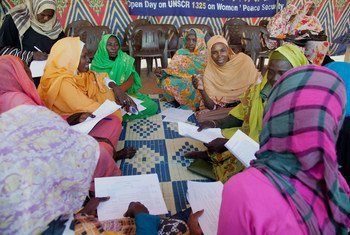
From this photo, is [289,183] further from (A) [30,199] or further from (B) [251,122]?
(B) [251,122]

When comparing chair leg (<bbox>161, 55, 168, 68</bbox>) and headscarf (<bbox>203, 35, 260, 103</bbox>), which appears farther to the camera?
chair leg (<bbox>161, 55, 168, 68</bbox>)

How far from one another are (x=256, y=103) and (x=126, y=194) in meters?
1.11

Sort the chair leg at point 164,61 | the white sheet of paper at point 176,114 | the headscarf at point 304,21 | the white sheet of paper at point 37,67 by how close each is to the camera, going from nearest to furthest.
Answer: the white sheet of paper at point 37,67, the white sheet of paper at point 176,114, the headscarf at point 304,21, the chair leg at point 164,61

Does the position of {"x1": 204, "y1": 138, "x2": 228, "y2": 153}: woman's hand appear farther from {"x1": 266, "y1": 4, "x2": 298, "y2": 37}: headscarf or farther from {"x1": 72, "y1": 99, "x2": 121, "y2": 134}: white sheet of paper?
{"x1": 266, "y1": 4, "x2": 298, "y2": 37}: headscarf

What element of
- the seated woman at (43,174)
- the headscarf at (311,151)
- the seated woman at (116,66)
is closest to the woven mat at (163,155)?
the seated woman at (116,66)

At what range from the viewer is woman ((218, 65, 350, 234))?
851 millimetres

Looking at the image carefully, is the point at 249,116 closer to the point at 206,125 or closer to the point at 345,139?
the point at 206,125

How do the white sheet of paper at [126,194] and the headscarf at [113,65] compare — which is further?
the headscarf at [113,65]

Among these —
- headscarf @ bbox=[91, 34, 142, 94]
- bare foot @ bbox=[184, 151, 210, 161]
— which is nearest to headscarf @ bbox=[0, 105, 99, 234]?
bare foot @ bbox=[184, 151, 210, 161]

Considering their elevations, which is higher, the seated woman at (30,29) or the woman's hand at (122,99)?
the seated woman at (30,29)

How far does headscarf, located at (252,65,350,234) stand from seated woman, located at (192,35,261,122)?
2.13 m

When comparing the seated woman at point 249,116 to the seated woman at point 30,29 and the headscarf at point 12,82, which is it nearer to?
the headscarf at point 12,82

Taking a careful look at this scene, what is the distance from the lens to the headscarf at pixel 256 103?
6.33 ft

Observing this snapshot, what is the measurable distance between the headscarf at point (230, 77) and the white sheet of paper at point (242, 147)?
1.44 m
